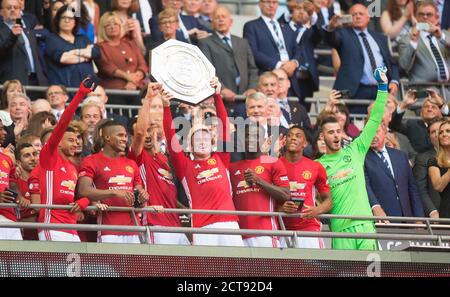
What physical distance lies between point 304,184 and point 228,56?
4308 mm

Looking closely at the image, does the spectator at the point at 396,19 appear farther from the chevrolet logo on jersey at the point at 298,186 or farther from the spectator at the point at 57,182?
the spectator at the point at 57,182

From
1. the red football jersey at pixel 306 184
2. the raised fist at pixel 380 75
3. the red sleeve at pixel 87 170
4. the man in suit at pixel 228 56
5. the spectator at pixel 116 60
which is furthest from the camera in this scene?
the man in suit at pixel 228 56

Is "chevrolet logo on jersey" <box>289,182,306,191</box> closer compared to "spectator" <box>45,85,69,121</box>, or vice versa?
"chevrolet logo on jersey" <box>289,182,306,191</box>

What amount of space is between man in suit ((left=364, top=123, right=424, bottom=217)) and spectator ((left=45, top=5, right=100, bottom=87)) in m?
3.86

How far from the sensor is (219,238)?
17922 millimetres

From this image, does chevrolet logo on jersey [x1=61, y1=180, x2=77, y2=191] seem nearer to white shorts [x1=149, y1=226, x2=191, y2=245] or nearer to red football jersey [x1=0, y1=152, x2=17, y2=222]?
red football jersey [x1=0, y1=152, x2=17, y2=222]

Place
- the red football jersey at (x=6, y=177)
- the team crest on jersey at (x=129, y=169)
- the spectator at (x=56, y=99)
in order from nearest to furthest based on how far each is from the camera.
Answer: the red football jersey at (x=6, y=177)
the team crest on jersey at (x=129, y=169)
the spectator at (x=56, y=99)

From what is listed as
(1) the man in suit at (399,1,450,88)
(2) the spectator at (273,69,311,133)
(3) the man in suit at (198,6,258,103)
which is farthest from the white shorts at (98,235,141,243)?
(1) the man in suit at (399,1,450,88)

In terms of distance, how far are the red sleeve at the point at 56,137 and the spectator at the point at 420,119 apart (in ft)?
19.2

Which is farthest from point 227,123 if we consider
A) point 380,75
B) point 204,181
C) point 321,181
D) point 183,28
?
point 183,28

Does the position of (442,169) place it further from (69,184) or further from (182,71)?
(69,184)

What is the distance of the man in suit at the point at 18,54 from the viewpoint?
21.3m

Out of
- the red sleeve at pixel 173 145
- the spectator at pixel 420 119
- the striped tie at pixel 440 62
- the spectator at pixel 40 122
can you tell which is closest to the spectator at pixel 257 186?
the red sleeve at pixel 173 145

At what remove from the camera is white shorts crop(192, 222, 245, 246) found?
17812mm
